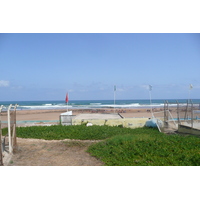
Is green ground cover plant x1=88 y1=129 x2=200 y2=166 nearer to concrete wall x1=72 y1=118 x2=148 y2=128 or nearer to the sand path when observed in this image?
the sand path

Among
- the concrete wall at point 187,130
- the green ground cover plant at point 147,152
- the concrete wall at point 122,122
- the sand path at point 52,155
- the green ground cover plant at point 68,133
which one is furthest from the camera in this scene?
the concrete wall at point 122,122

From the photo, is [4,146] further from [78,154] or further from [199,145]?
[199,145]

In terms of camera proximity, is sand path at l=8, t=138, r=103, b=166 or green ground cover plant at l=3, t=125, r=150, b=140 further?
green ground cover plant at l=3, t=125, r=150, b=140

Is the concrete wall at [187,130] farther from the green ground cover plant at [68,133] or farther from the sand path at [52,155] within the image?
the sand path at [52,155]

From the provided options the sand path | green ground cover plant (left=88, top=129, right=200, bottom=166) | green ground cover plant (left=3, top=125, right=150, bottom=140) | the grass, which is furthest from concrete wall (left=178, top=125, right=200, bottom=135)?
the sand path

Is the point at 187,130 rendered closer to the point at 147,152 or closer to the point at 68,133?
the point at 147,152

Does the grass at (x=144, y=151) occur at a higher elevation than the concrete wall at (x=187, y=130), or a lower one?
higher

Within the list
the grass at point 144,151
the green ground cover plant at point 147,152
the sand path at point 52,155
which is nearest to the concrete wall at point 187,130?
the grass at point 144,151

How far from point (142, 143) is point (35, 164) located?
332cm

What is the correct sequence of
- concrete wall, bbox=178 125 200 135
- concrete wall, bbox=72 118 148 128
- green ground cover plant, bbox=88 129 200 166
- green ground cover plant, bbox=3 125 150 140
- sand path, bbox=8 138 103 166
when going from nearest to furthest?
green ground cover plant, bbox=88 129 200 166 → sand path, bbox=8 138 103 166 → green ground cover plant, bbox=3 125 150 140 → concrete wall, bbox=178 125 200 135 → concrete wall, bbox=72 118 148 128

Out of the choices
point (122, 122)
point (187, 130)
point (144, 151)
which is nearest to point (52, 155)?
point (144, 151)

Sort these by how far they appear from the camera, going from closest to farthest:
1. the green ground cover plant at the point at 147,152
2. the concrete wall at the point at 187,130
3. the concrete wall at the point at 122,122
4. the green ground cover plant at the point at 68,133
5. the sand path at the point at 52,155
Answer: the green ground cover plant at the point at 147,152 < the sand path at the point at 52,155 < the green ground cover plant at the point at 68,133 < the concrete wall at the point at 187,130 < the concrete wall at the point at 122,122

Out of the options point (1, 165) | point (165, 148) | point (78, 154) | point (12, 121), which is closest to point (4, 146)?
point (12, 121)

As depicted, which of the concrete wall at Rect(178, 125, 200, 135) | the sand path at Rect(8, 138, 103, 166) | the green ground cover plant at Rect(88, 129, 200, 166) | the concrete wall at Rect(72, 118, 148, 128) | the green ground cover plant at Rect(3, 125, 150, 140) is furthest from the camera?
the concrete wall at Rect(72, 118, 148, 128)
